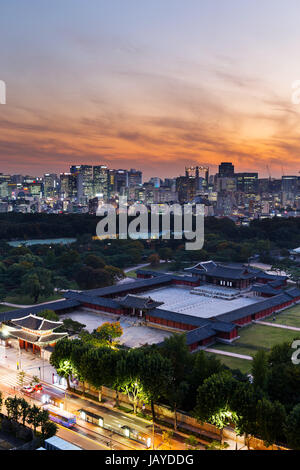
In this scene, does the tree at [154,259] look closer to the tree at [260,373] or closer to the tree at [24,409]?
the tree at [260,373]

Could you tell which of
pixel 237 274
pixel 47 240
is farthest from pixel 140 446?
pixel 47 240

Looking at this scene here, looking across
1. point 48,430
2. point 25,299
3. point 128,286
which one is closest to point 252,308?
point 128,286

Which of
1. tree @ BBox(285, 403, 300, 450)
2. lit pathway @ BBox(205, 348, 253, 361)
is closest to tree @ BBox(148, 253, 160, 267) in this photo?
lit pathway @ BBox(205, 348, 253, 361)

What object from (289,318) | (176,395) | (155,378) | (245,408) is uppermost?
(155,378)

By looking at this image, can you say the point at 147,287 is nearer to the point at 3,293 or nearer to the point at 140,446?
the point at 3,293

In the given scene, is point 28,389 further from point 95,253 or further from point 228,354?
point 95,253

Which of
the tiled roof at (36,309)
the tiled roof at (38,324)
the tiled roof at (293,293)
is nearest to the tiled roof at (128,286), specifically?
the tiled roof at (36,309)
